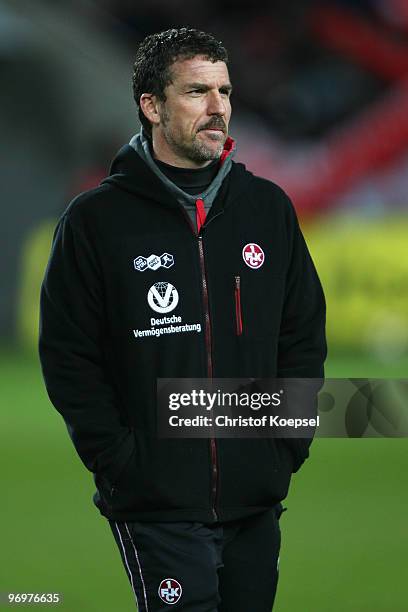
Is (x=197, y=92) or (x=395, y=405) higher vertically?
(x=197, y=92)

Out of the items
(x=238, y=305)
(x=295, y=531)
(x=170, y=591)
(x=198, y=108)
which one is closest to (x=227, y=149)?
(x=198, y=108)

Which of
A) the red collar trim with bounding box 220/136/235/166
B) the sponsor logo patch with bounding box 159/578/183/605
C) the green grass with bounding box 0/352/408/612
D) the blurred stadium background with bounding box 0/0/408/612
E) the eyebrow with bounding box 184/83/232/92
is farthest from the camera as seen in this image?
the blurred stadium background with bounding box 0/0/408/612

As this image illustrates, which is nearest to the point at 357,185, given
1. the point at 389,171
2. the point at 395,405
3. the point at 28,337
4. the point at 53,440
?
the point at 389,171

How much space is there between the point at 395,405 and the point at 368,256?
30.8ft

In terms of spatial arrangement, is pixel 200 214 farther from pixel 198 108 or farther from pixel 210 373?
pixel 210 373

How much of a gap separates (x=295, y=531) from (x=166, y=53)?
11.1 feet

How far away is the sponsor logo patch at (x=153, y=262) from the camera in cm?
317

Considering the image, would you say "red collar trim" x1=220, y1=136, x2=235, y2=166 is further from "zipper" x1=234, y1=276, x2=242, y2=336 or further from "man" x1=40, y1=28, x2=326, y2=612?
"zipper" x1=234, y1=276, x2=242, y2=336

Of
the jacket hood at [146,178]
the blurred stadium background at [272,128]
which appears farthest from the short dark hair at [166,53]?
the blurred stadium background at [272,128]

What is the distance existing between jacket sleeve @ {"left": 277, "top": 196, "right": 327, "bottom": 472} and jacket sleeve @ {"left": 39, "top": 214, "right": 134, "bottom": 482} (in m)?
0.46

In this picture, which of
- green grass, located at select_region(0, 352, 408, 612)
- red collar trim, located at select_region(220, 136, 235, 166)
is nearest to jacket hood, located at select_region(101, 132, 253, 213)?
red collar trim, located at select_region(220, 136, 235, 166)

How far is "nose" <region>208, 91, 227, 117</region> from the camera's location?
315 cm

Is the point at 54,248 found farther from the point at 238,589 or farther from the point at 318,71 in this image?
the point at 318,71

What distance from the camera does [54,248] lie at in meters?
3.23
